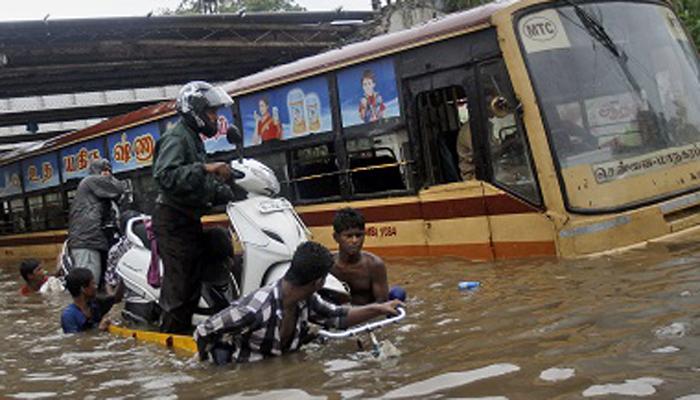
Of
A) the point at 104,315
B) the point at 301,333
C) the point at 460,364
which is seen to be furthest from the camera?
the point at 104,315

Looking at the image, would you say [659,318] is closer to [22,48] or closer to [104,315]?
[104,315]

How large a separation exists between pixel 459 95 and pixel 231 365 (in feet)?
14.4

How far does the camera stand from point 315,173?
966 cm

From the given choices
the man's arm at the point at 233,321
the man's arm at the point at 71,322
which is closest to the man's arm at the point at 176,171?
the man's arm at the point at 233,321

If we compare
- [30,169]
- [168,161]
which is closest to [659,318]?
[168,161]

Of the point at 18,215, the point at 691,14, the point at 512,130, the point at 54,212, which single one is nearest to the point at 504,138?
the point at 512,130

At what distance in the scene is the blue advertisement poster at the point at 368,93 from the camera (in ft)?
27.8

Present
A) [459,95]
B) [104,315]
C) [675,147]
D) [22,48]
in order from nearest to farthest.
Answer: [104,315] → [675,147] → [459,95] → [22,48]

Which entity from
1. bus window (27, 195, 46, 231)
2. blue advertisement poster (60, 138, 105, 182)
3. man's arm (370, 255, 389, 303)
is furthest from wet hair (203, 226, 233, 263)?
bus window (27, 195, 46, 231)

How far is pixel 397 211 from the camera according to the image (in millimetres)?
8625

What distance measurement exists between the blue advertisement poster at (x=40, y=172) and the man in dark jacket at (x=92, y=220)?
8285mm

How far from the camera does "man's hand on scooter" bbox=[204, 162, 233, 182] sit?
506cm

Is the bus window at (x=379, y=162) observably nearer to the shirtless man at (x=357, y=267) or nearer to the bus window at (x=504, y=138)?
the bus window at (x=504, y=138)

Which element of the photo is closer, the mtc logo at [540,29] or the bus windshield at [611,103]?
the bus windshield at [611,103]
